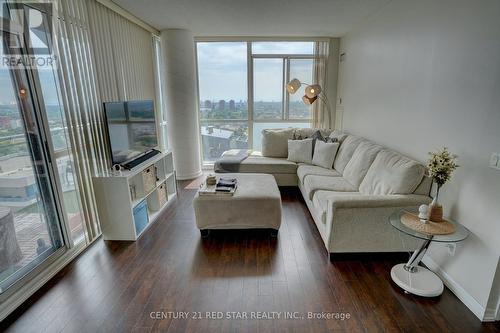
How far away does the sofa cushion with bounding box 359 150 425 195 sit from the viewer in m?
2.29

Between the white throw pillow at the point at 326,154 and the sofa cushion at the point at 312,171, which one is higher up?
the white throw pillow at the point at 326,154

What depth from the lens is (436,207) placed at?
1959 millimetres

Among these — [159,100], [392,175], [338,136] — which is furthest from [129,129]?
[338,136]

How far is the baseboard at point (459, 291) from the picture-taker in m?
1.77

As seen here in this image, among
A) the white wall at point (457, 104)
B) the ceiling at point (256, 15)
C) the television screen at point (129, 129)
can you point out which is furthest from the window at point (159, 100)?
the white wall at point (457, 104)

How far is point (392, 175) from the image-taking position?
8.04 feet

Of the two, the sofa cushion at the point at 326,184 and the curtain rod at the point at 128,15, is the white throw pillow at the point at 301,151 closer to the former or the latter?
the sofa cushion at the point at 326,184

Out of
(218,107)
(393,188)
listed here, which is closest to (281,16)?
(218,107)

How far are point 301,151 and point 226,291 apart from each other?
8.91ft

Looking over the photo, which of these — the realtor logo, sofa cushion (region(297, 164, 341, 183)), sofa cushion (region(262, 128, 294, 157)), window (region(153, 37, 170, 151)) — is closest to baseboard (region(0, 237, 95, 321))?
the realtor logo

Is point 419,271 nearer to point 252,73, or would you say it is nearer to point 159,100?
point 252,73

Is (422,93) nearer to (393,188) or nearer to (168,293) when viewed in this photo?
(393,188)

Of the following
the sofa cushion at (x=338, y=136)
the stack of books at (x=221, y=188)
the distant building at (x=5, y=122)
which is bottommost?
the stack of books at (x=221, y=188)

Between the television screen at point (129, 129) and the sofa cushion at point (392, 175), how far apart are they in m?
2.70
